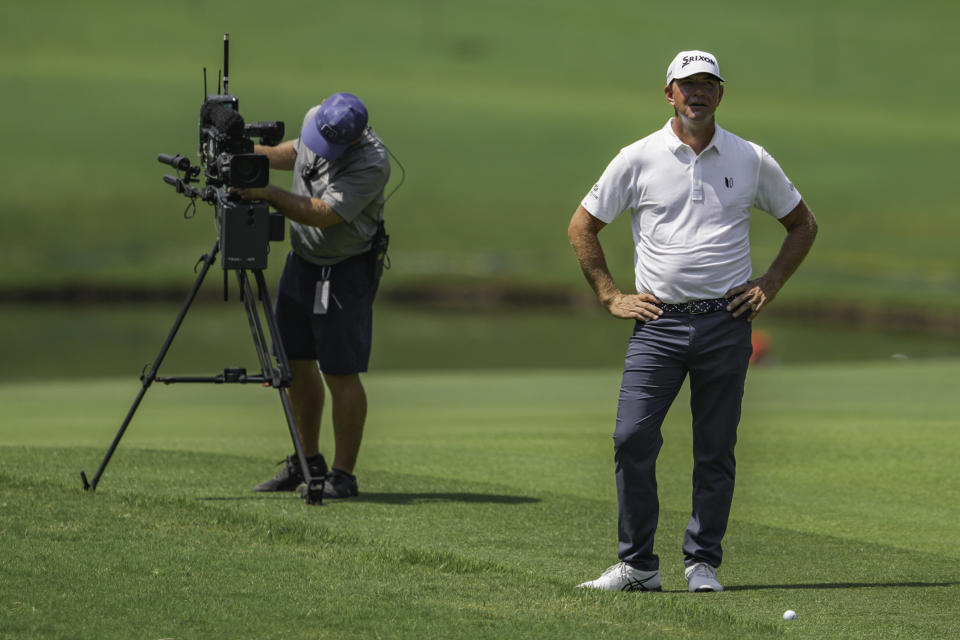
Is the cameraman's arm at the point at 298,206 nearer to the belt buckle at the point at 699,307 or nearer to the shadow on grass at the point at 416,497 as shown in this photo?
the shadow on grass at the point at 416,497

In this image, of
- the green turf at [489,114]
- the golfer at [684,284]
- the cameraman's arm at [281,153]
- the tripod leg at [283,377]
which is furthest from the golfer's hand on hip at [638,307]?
the green turf at [489,114]

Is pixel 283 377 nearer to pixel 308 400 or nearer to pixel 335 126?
pixel 308 400

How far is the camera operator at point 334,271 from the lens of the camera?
273 inches

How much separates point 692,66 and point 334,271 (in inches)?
98.1

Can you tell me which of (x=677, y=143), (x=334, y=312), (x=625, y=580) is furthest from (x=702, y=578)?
(x=334, y=312)

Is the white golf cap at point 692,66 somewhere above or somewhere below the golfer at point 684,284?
above

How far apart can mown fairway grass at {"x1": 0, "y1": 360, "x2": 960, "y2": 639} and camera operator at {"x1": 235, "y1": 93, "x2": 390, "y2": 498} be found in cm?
34

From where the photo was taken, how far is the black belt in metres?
5.46

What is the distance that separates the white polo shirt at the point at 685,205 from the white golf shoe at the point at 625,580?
999mm

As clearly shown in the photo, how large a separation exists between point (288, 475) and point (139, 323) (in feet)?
116

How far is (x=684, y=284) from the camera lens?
5.44 m

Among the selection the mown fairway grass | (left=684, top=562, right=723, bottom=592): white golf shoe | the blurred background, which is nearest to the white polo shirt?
(left=684, top=562, right=723, bottom=592): white golf shoe

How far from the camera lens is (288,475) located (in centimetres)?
726

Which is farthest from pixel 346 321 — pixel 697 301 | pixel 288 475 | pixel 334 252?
pixel 697 301
